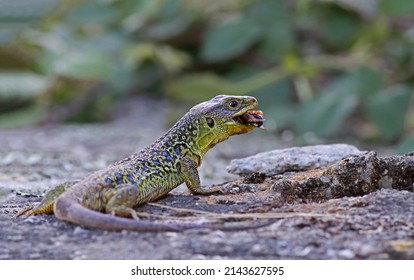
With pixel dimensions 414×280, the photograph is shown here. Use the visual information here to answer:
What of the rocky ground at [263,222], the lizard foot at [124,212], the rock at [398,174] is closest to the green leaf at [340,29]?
the rocky ground at [263,222]

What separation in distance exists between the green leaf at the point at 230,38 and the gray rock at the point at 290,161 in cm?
460

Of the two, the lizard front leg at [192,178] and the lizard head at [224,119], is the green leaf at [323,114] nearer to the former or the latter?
the lizard head at [224,119]

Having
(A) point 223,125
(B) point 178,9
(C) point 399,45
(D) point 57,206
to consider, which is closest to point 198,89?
(B) point 178,9

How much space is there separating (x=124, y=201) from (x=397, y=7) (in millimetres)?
5097

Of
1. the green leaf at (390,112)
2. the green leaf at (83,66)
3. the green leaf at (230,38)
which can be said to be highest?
the green leaf at (230,38)

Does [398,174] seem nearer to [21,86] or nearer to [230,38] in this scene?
[230,38]

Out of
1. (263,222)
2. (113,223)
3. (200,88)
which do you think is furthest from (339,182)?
(200,88)

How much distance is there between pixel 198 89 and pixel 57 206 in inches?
211

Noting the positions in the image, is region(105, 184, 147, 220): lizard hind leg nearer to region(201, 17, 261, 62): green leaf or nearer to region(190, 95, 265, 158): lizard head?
region(190, 95, 265, 158): lizard head

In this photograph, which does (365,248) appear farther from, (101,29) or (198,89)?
(101,29)

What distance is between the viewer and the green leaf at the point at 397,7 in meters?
7.93

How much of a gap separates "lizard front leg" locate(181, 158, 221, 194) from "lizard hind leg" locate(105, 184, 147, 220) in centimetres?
48

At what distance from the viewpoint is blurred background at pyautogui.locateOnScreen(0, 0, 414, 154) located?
8.55 meters

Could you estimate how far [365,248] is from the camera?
125 inches
